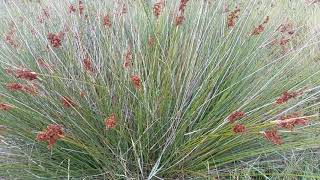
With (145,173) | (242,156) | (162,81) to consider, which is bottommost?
(145,173)

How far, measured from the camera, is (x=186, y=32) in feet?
6.47

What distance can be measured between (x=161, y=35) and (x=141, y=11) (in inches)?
22.1

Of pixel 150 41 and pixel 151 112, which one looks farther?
pixel 150 41

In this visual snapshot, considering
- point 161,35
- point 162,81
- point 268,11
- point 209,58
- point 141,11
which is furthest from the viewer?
point 268,11

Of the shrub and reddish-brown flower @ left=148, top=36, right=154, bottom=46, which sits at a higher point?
reddish-brown flower @ left=148, top=36, right=154, bottom=46

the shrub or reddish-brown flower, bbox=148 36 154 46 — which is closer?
the shrub

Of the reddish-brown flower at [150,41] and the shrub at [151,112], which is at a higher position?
the reddish-brown flower at [150,41]

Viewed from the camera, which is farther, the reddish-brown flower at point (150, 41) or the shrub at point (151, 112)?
the reddish-brown flower at point (150, 41)

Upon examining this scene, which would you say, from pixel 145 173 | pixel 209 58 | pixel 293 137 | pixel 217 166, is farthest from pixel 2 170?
pixel 293 137

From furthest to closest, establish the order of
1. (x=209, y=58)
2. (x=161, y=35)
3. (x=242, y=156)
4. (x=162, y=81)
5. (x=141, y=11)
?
(x=141, y=11) → (x=161, y=35) → (x=209, y=58) → (x=162, y=81) → (x=242, y=156)

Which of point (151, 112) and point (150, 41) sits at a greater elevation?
point (150, 41)

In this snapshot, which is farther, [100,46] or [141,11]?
[141,11]

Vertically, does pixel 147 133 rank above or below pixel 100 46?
below

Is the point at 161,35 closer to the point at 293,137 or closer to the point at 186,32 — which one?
the point at 186,32
